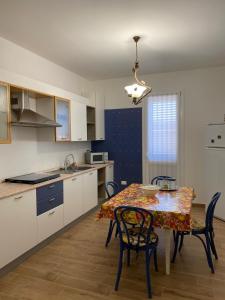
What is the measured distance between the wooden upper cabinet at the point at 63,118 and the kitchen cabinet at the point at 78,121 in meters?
0.13

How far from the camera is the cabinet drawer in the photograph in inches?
115

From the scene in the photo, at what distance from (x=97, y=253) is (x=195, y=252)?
49.3 inches

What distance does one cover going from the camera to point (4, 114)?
2719mm

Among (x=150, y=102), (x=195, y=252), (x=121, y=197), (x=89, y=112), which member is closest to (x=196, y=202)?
(x=195, y=252)

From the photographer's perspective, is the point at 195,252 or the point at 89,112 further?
the point at 89,112

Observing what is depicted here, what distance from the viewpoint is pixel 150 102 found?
485 cm

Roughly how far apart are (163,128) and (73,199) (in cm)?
240

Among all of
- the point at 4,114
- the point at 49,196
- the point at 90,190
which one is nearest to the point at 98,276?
the point at 49,196

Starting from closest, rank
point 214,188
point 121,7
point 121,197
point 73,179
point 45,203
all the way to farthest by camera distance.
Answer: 1. point 121,7
2. point 121,197
3. point 45,203
4. point 73,179
5. point 214,188

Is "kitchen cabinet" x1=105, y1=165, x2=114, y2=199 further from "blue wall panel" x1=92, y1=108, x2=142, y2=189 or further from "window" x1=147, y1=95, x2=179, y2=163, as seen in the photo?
"window" x1=147, y1=95, x2=179, y2=163

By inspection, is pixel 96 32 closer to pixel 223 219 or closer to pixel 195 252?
pixel 195 252

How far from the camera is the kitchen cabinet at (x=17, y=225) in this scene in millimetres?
2361

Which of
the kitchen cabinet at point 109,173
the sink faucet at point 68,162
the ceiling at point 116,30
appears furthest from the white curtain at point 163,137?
the sink faucet at point 68,162

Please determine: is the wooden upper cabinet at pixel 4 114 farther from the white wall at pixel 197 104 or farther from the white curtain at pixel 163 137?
the white wall at pixel 197 104
